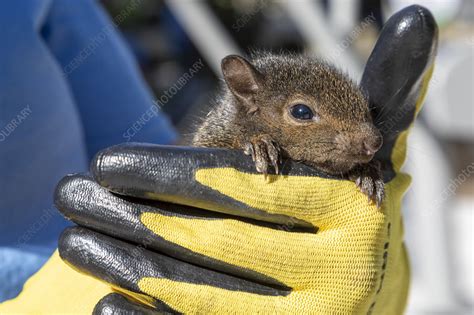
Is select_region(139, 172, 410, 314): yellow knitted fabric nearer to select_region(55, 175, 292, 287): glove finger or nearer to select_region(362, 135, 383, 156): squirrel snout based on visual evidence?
select_region(55, 175, 292, 287): glove finger

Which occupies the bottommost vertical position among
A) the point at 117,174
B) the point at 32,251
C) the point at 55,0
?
the point at 32,251

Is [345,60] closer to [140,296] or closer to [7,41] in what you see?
[7,41]

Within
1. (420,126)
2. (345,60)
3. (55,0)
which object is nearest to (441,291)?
(420,126)

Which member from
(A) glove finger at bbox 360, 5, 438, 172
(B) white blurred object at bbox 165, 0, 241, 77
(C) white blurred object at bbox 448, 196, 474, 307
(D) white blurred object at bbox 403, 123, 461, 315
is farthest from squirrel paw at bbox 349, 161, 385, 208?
(B) white blurred object at bbox 165, 0, 241, 77

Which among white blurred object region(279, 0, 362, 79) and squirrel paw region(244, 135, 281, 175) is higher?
squirrel paw region(244, 135, 281, 175)

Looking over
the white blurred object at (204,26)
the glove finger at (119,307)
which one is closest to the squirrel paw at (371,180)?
the glove finger at (119,307)

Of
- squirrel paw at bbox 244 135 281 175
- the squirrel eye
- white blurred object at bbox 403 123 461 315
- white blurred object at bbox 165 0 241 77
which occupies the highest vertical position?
squirrel paw at bbox 244 135 281 175

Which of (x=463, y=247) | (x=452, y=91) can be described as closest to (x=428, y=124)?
(x=452, y=91)
